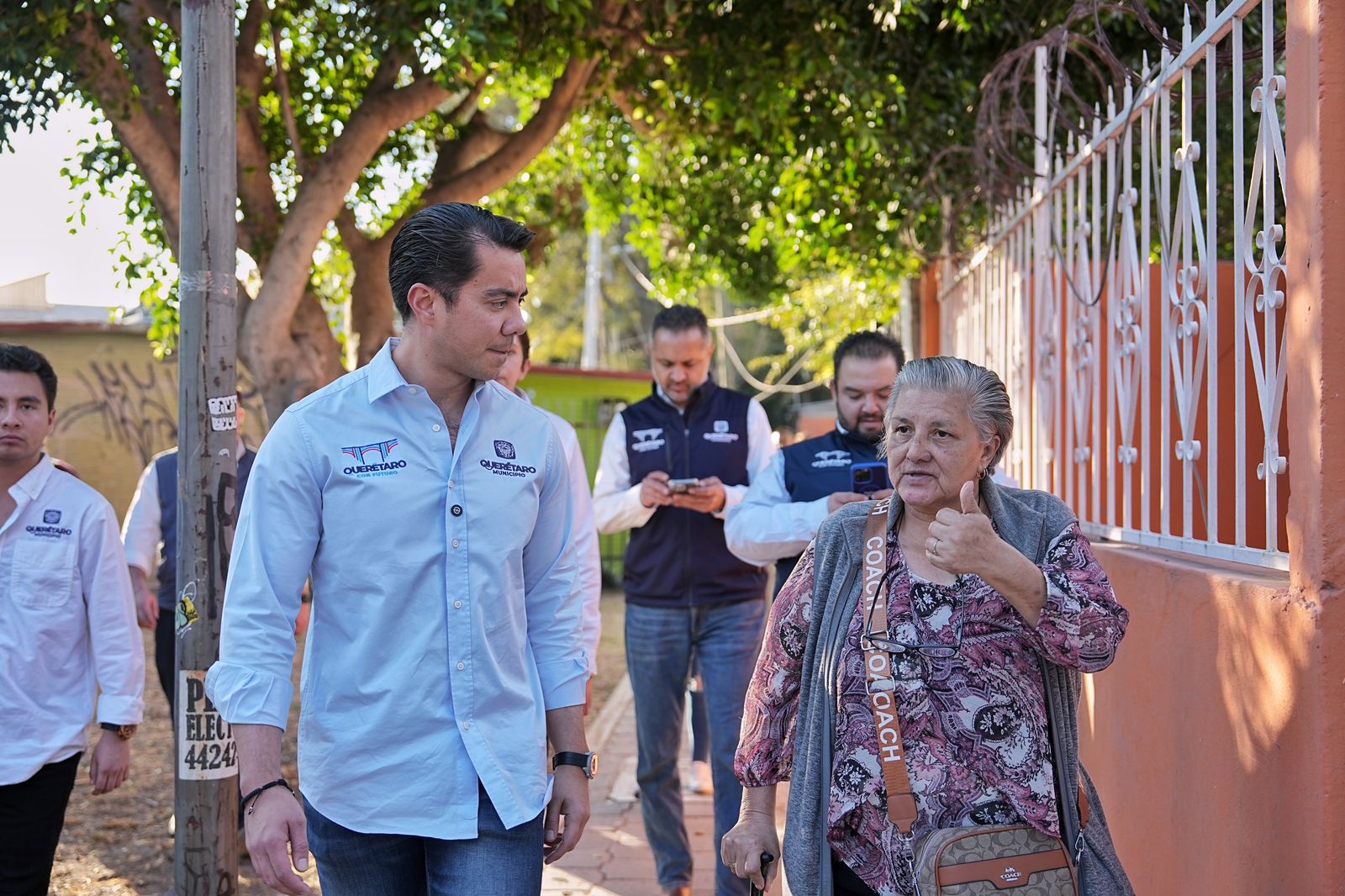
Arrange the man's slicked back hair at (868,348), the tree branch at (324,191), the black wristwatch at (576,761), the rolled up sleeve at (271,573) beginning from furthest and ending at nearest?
the tree branch at (324,191) < the man's slicked back hair at (868,348) < the black wristwatch at (576,761) < the rolled up sleeve at (271,573)

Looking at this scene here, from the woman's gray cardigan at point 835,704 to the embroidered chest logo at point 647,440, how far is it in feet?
8.79

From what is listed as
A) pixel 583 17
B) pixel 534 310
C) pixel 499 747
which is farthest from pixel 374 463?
pixel 534 310

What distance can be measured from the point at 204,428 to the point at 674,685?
213 centimetres

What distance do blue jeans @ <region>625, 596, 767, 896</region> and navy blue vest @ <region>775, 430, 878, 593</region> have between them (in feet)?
1.96

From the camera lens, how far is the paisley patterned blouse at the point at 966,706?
258 centimetres

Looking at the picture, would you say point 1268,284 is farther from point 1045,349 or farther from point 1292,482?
point 1045,349

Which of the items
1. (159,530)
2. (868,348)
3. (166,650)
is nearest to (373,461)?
(868,348)

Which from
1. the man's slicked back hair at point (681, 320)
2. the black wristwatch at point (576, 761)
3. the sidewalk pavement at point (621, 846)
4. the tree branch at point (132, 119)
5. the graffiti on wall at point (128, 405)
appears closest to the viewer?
the black wristwatch at point (576, 761)

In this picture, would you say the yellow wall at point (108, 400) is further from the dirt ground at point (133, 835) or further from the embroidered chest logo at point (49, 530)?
the embroidered chest logo at point (49, 530)

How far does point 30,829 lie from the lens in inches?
157

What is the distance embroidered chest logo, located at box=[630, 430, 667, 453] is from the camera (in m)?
5.60

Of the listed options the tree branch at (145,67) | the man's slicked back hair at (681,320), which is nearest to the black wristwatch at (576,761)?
the man's slicked back hair at (681,320)

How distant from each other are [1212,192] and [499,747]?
2.14m

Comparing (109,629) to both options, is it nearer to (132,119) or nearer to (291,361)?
(291,361)
